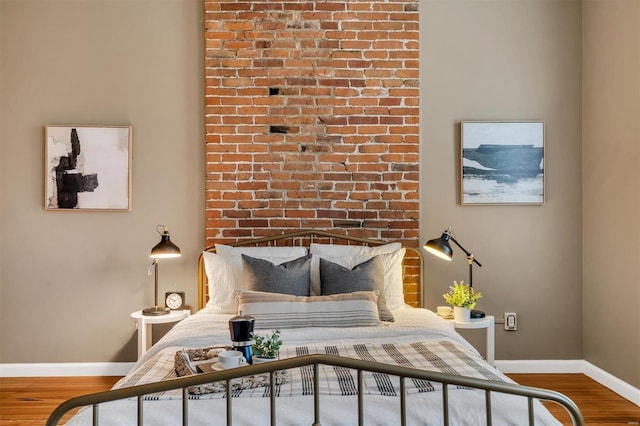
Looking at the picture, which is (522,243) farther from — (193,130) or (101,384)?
(101,384)

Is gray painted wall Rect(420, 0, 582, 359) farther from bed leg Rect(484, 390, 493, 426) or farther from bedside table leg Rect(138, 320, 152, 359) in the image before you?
bed leg Rect(484, 390, 493, 426)

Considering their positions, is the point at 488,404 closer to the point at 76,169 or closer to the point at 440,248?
the point at 440,248

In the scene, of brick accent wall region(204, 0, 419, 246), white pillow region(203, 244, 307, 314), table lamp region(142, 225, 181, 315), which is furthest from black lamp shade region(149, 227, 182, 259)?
brick accent wall region(204, 0, 419, 246)

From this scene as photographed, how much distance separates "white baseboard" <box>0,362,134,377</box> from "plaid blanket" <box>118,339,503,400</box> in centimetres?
174

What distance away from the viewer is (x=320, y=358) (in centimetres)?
161

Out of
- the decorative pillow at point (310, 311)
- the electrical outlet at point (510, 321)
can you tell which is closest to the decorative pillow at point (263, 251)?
the decorative pillow at point (310, 311)

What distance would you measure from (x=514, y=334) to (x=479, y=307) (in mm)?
326

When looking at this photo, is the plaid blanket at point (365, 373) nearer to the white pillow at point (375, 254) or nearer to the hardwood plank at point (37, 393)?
the white pillow at point (375, 254)

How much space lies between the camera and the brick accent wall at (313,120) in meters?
3.89

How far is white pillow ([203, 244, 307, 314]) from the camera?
11.0 ft

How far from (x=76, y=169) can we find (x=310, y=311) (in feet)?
7.01

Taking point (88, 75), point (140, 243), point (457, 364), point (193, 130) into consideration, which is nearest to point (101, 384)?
point (140, 243)

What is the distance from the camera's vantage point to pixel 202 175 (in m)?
3.96

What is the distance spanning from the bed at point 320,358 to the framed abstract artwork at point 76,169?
3.19ft
